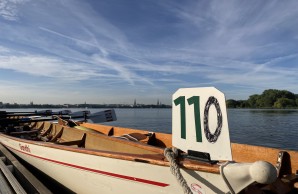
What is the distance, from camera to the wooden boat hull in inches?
113

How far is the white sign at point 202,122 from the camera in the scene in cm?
263

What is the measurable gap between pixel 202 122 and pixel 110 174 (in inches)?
70.4

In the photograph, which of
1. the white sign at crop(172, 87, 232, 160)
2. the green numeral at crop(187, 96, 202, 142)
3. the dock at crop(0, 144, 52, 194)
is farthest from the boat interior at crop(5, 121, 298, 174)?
the green numeral at crop(187, 96, 202, 142)

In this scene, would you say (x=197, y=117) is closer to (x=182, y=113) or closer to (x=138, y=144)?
(x=182, y=113)

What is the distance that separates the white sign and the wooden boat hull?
0.28 meters

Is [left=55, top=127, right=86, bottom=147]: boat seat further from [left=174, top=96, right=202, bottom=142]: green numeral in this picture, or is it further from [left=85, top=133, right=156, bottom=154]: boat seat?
[left=174, top=96, right=202, bottom=142]: green numeral

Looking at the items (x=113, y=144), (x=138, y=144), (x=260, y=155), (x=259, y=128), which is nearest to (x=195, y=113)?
(x=260, y=155)

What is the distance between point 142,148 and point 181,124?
82.6 inches

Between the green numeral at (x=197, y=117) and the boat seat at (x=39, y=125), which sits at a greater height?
the green numeral at (x=197, y=117)

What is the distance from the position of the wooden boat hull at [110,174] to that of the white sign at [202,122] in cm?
28

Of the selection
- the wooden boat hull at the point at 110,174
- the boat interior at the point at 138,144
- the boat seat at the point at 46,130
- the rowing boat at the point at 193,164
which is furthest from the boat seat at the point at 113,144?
the boat seat at the point at 46,130

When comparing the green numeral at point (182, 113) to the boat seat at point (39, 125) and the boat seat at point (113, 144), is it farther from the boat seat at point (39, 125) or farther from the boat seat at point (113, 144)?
the boat seat at point (39, 125)

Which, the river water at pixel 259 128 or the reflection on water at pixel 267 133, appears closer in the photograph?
the reflection on water at pixel 267 133

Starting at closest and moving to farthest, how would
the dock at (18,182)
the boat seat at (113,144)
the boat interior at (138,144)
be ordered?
the boat interior at (138,144)
the boat seat at (113,144)
the dock at (18,182)
